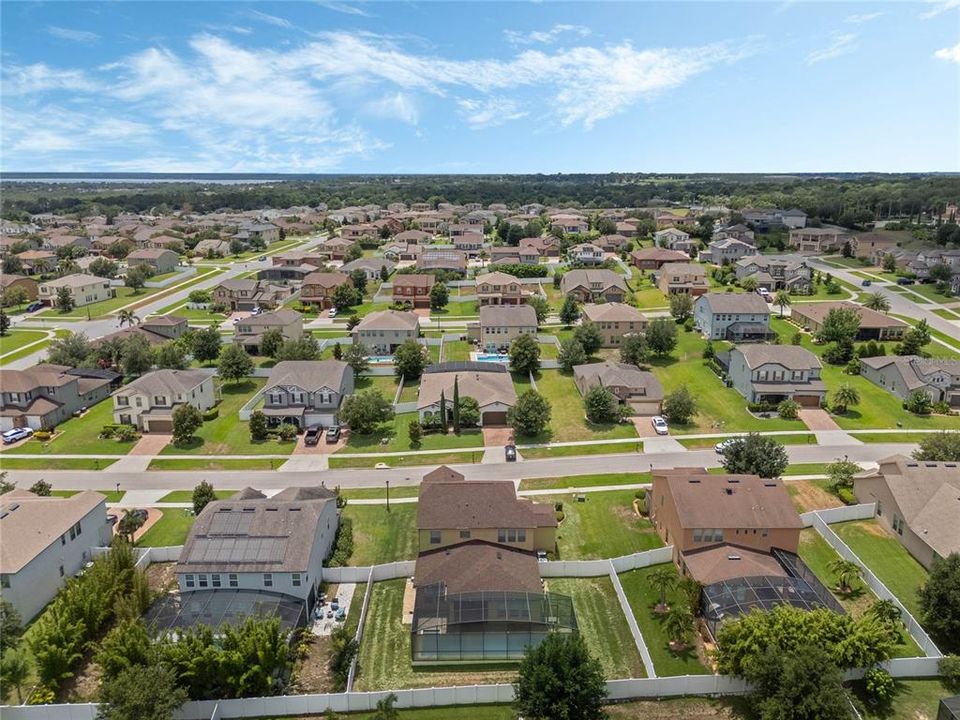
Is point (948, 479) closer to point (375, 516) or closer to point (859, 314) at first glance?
point (375, 516)

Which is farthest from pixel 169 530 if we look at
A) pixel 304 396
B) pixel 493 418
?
pixel 493 418

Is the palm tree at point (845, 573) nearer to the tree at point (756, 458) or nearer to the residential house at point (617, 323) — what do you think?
the tree at point (756, 458)

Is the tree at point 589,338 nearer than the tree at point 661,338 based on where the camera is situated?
No

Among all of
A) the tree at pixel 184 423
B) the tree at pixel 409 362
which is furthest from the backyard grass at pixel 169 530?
the tree at pixel 409 362

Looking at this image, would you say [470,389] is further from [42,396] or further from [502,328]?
[42,396]

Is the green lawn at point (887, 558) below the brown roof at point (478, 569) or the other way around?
below

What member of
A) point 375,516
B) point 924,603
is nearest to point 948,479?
point 924,603

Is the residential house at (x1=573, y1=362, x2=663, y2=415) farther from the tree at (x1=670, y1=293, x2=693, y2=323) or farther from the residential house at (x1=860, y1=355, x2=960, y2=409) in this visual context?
the tree at (x1=670, y1=293, x2=693, y2=323)
